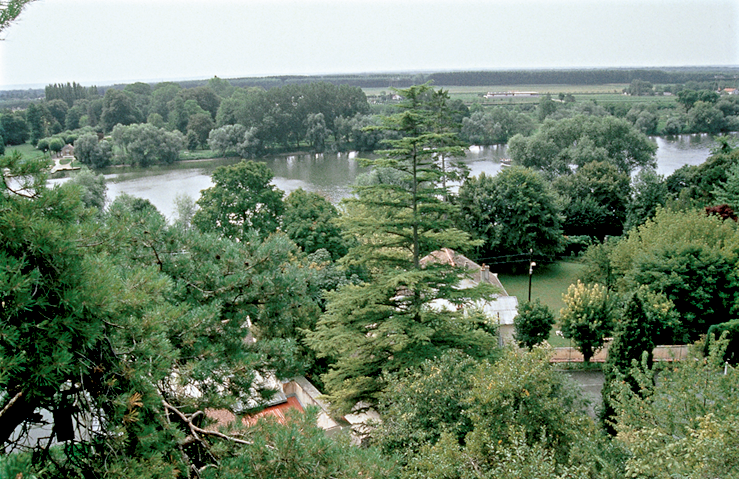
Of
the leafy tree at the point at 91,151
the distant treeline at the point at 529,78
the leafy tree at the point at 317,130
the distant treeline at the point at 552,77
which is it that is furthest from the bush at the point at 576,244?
the distant treeline at the point at 552,77

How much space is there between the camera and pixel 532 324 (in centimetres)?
1585

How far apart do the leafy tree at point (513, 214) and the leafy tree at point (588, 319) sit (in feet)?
31.3

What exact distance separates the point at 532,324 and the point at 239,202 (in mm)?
12807

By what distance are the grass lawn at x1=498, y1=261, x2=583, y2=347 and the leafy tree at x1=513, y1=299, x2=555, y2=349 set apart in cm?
510

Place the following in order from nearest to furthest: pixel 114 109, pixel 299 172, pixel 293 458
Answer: pixel 293 458 < pixel 299 172 < pixel 114 109

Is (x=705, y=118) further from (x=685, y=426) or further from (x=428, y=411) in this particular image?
(x=428, y=411)

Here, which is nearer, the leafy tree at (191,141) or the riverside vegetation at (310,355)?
the riverside vegetation at (310,355)

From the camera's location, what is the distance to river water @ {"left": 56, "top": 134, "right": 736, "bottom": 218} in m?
38.2

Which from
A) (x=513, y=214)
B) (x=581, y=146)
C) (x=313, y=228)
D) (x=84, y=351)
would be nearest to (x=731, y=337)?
(x=513, y=214)

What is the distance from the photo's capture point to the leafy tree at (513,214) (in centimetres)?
2525

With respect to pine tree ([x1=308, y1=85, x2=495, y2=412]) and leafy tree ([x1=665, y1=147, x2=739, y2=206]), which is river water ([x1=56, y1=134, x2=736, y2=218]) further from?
pine tree ([x1=308, y1=85, x2=495, y2=412])

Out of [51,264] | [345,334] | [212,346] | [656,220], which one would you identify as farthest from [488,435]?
[656,220]

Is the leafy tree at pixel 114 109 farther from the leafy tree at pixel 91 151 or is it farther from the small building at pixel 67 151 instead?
the leafy tree at pixel 91 151

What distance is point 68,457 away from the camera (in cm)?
307
